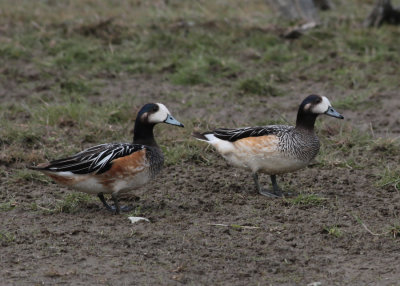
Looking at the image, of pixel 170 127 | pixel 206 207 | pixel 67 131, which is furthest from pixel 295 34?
pixel 206 207

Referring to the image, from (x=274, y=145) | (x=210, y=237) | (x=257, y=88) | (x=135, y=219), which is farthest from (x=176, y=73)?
(x=210, y=237)

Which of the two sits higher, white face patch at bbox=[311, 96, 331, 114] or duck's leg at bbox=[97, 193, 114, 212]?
white face patch at bbox=[311, 96, 331, 114]

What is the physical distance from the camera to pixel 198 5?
12.5m

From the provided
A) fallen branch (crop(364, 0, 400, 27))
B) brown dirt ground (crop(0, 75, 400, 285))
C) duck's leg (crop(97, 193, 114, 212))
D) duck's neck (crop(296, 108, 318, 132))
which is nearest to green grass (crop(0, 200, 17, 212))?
brown dirt ground (crop(0, 75, 400, 285))

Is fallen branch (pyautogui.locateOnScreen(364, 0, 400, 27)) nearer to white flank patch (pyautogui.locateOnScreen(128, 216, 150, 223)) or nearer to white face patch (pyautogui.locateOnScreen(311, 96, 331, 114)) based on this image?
white face patch (pyautogui.locateOnScreen(311, 96, 331, 114))

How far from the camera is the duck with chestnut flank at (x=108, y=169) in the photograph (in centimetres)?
554

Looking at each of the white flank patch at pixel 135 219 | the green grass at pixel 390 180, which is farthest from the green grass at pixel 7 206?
the green grass at pixel 390 180

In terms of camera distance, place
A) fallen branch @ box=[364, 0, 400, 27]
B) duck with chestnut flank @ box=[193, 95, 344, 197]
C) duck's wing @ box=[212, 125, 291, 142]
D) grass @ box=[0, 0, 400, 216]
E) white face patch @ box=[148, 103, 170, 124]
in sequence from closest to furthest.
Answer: white face patch @ box=[148, 103, 170, 124]
duck with chestnut flank @ box=[193, 95, 344, 197]
duck's wing @ box=[212, 125, 291, 142]
grass @ box=[0, 0, 400, 216]
fallen branch @ box=[364, 0, 400, 27]

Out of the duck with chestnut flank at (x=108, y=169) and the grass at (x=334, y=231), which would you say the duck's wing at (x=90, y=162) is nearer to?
the duck with chestnut flank at (x=108, y=169)

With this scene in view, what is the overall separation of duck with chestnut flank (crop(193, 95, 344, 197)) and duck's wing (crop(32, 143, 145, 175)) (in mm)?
977

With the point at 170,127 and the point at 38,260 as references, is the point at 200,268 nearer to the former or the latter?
the point at 38,260

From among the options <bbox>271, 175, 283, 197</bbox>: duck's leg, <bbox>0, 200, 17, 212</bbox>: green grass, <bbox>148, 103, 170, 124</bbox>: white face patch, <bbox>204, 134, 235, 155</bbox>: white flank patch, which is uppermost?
<bbox>148, 103, 170, 124</bbox>: white face patch

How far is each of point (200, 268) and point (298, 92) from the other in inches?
184

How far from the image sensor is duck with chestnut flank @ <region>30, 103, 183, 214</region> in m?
5.54
